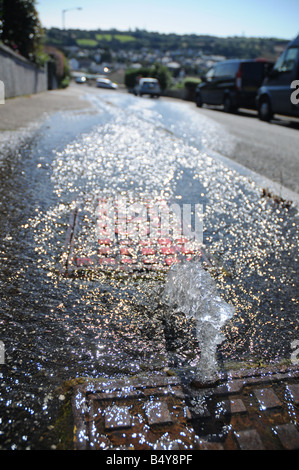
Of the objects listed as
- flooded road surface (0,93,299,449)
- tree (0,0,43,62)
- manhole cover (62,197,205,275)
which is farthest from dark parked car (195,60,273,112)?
manhole cover (62,197,205,275)

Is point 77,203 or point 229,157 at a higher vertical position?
point 229,157

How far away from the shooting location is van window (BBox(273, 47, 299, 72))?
1256cm

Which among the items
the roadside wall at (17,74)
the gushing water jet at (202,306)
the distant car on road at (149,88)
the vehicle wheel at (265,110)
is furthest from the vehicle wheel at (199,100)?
the gushing water jet at (202,306)

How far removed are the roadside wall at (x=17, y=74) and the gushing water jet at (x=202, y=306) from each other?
13.1 metres

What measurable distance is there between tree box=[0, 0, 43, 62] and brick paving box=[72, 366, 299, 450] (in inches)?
777

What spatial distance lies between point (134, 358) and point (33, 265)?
3.58ft

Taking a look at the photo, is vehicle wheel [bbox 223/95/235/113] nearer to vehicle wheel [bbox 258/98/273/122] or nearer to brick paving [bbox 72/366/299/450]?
vehicle wheel [bbox 258/98/273/122]

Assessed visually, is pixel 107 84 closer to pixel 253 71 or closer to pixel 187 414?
pixel 253 71

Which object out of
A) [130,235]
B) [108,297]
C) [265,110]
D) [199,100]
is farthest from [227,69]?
[108,297]

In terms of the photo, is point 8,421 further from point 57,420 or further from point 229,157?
point 229,157

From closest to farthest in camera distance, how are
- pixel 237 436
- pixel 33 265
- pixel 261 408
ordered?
1. pixel 237 436
2. pixel 261 408
3. pixel 33 265

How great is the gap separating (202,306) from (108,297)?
552mm
